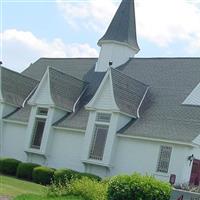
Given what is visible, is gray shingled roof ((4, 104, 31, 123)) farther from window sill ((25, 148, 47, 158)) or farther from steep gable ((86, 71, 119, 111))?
steep gable ((86, 71, 119, 111))

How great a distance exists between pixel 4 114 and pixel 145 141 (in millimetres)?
13406

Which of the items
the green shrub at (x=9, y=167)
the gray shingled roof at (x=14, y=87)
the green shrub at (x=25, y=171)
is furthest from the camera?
the gray shingled roof at (x=14, y=87)

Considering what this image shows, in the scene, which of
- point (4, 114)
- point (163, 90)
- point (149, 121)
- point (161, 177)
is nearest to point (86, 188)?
point (161, 177)

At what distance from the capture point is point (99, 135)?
30.0 metres

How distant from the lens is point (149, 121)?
1139 inches

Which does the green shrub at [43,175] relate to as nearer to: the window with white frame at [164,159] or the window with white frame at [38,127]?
the window with white frame at [38,127]

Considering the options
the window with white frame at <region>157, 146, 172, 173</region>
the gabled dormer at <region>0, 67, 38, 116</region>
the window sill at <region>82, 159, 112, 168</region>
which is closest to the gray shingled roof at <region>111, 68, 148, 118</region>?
the window sill at <region>82, 159, 112, 168</region>

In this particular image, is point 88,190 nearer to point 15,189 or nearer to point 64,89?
point 15,189

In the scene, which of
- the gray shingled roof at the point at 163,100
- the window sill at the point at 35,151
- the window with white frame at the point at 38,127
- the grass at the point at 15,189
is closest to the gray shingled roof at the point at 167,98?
the gray shingled roof at the point at 163,100

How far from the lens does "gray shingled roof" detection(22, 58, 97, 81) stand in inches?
1593

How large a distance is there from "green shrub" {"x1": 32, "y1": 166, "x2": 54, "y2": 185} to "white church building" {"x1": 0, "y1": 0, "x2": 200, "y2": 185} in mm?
2646

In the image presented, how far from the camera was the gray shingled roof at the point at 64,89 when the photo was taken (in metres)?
33.2

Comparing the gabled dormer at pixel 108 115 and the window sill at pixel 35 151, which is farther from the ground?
the gabled dormer at pixel 108 115

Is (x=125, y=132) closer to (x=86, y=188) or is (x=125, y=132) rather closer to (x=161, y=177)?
(x=161, y=177)
